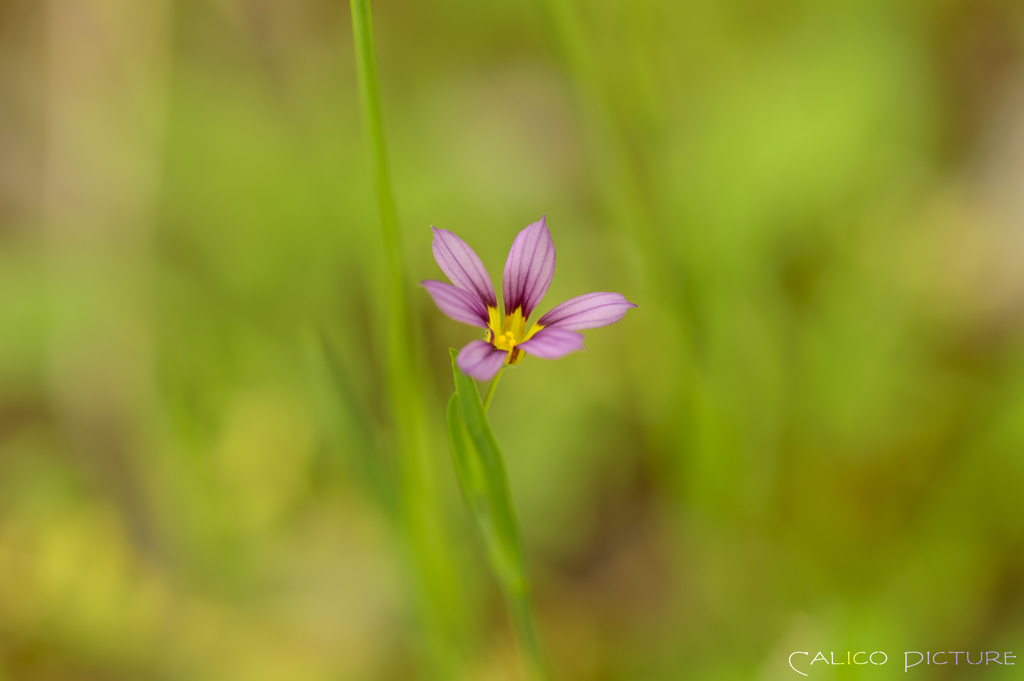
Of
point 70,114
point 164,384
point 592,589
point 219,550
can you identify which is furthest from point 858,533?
point 70,114

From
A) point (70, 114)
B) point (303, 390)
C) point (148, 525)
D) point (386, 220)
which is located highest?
point (70, 114)

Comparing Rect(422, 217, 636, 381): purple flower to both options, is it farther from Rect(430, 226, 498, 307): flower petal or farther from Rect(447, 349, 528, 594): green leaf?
Rect(447, 349, 528, 594): green leaf

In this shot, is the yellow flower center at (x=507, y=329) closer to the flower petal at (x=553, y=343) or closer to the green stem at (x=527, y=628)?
the flower petal at (x=553, y=343)

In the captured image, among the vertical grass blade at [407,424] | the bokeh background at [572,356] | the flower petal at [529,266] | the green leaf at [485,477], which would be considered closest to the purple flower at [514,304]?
the flower petal at [529,266]

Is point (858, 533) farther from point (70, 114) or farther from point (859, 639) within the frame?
point (70, 114)

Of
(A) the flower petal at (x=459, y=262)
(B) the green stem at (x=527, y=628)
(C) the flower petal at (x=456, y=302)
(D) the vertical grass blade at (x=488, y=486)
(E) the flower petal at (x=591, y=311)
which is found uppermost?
(A) the flower petal at (x=459, y=262)

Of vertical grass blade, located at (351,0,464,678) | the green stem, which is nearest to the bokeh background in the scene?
vertical grass blade, located at (351,0,464,678)
